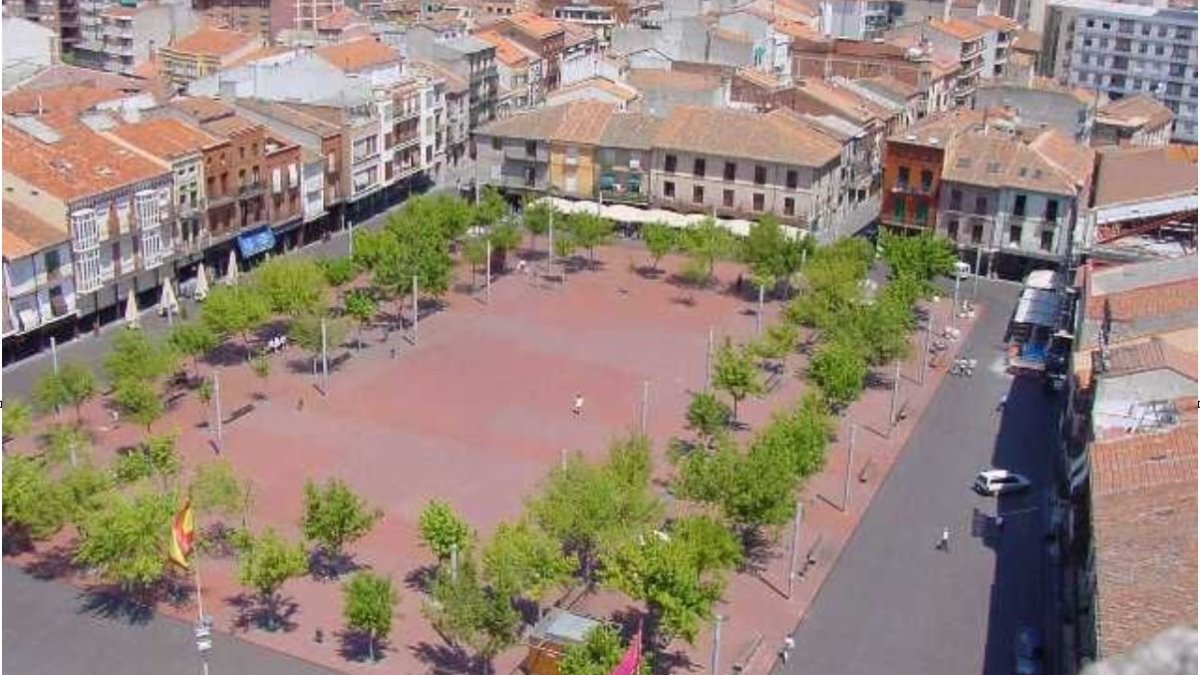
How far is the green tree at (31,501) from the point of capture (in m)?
41.4

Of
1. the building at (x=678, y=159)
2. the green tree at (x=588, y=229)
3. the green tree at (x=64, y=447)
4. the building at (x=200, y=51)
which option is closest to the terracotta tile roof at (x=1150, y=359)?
the building at (x=678, y=159)

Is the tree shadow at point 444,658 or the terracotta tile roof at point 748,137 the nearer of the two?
the tree shadow at point 444,658

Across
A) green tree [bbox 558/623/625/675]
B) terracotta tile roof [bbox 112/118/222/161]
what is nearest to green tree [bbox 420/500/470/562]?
green tree [bbox 558/623/625/675]

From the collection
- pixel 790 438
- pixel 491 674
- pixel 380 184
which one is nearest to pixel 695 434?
pixel 790 438

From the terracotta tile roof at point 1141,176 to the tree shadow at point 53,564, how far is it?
51.9 m

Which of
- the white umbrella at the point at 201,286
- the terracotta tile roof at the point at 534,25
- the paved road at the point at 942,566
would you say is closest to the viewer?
the paved road at the point at 942,566

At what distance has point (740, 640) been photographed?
40.3 metres

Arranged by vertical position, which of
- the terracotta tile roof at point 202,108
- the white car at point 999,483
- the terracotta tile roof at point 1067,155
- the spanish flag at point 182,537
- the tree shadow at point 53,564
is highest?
the terracotta tile roof at point 202,108

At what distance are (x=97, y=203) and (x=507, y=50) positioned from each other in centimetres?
5166

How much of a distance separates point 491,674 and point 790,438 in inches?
572

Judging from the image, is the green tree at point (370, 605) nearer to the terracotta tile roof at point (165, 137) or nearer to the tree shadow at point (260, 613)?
the tree shadow at point (260, 613)

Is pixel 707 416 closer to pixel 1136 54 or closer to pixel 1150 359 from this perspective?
pixel 1150 359

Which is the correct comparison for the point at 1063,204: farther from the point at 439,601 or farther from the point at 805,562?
the point at 439,601

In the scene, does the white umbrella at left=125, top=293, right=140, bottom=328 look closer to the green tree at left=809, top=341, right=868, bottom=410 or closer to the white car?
the green tree at left=809, top=341, right=868, bottom=410
